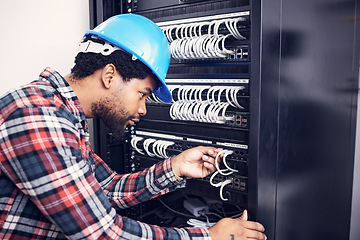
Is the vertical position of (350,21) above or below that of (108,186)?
above

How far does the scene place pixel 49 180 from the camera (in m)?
0.74

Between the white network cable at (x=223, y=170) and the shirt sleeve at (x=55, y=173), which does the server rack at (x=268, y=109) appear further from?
the shirt sleeve at (x=55, y=173)

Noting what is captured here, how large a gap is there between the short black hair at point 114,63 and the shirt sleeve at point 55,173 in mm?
207

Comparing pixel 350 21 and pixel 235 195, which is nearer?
pixel 235 195

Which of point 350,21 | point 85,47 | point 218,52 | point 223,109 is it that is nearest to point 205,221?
point 223,109

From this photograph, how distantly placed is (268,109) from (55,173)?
60cm

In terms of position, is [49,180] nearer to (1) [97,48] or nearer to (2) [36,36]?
(1) [97,48]

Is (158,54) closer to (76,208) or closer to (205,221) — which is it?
(76,208)

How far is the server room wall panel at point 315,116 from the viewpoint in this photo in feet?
3.46

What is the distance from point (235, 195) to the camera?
1.08 m

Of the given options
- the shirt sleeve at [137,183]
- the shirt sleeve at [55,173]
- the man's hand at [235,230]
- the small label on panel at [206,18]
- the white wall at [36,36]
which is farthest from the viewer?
the white wall at [36,36]

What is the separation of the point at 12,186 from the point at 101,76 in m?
0.37

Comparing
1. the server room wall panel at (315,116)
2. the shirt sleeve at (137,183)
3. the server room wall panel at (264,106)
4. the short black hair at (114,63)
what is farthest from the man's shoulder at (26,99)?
the server room wall panel at (315,116)

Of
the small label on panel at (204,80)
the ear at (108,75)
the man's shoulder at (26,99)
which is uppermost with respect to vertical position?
the ear at (108,75)
